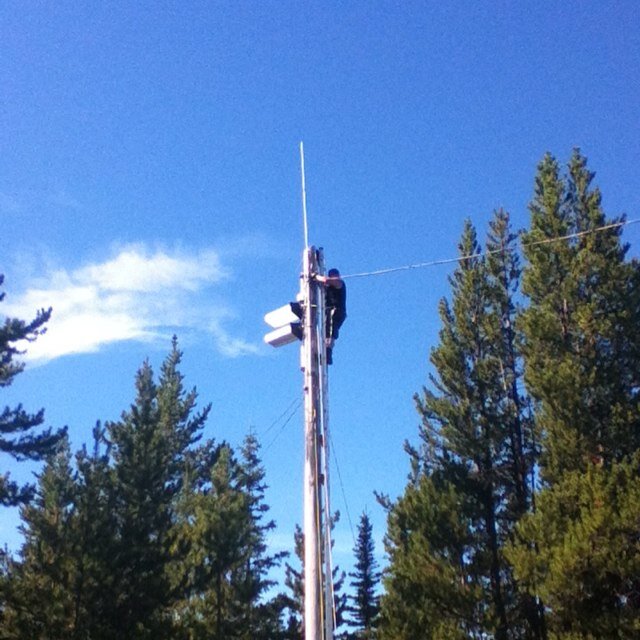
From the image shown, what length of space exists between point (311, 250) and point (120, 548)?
1981cm

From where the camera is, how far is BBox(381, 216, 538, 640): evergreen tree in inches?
1003

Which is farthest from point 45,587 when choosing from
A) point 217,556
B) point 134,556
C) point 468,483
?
point 468,483

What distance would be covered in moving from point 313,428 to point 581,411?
19456 millimetres

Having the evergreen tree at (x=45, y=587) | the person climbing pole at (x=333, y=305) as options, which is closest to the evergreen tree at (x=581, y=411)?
the person climbing pole at (x=333, y=305)

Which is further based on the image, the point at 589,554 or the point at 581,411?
the point at 581,411

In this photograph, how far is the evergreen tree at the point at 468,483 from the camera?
83.6ft

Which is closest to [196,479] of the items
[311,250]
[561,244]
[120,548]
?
[120,548]

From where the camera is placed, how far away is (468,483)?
28500 millimetres

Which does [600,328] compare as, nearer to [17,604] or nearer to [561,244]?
[561,244]

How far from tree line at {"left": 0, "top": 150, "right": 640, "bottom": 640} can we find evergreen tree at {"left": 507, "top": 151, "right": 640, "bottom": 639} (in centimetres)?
6

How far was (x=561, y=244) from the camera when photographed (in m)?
28.5

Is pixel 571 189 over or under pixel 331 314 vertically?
over

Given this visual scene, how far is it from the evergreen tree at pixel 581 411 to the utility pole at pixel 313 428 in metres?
11.3

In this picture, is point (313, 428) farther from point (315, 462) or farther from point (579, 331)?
point (579, 331)
